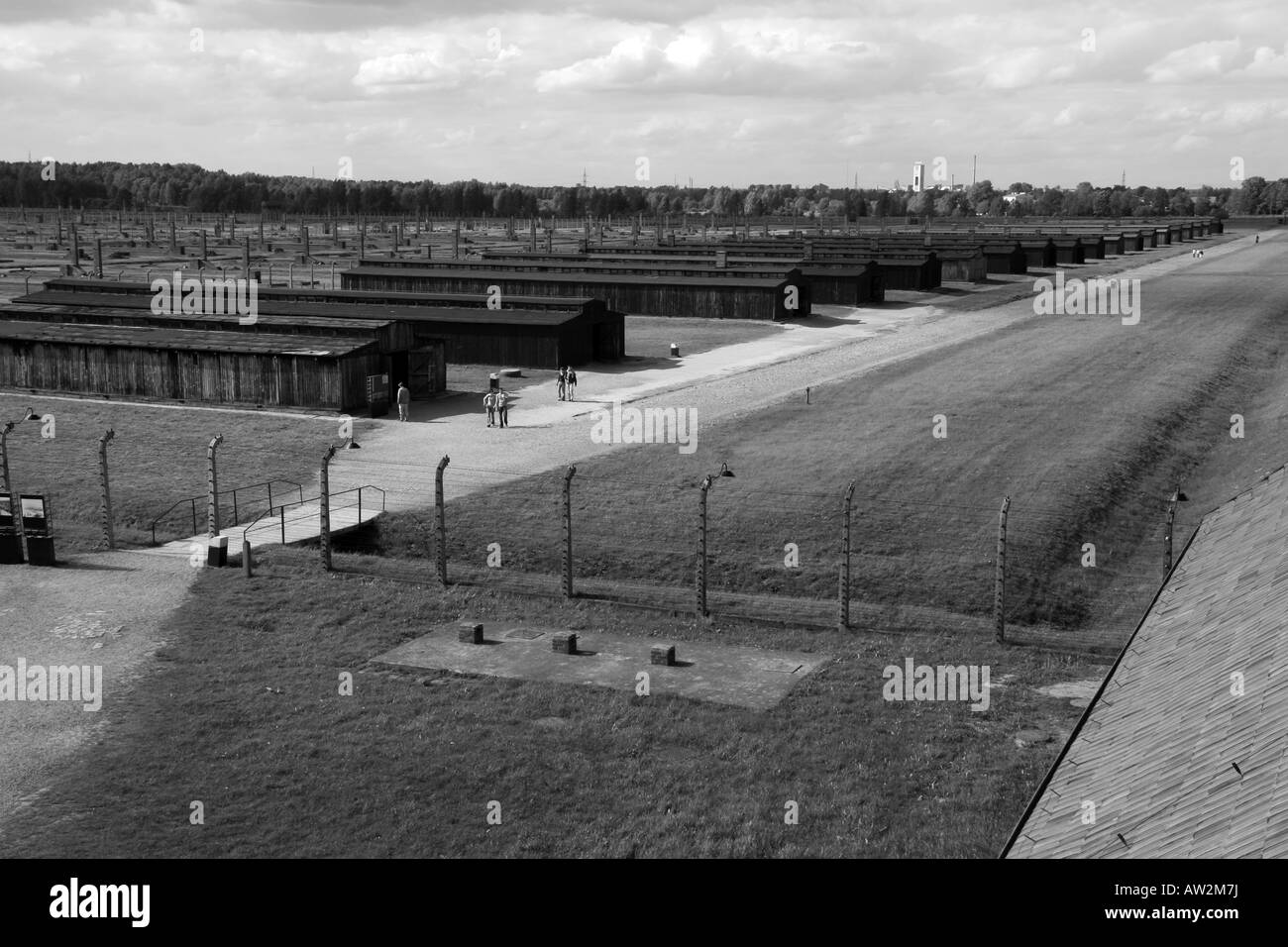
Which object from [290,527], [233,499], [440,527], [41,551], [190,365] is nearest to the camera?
[440,527]

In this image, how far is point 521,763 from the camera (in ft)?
75.8

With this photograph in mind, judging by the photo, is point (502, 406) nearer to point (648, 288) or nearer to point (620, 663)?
point (620, 663)

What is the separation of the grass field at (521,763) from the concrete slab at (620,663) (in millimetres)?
529

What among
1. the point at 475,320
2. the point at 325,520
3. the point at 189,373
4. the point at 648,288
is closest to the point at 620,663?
the point at 325,520

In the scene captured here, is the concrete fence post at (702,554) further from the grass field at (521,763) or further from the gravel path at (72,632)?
the gravel path at (72,632)

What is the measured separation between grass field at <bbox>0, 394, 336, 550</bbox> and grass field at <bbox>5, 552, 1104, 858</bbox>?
11.6 metres

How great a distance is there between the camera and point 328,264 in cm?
14838

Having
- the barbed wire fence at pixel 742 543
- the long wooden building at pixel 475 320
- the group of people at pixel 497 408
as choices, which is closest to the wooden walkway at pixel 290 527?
the barbed wire fence at pixel 742 543

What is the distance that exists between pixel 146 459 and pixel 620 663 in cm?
2574

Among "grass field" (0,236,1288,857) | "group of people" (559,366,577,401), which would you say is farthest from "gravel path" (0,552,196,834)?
"group of people" (559,366,577,401)

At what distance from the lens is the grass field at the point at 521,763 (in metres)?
20.4

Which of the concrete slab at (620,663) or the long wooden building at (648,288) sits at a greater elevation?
the long wooden building at (648,288)

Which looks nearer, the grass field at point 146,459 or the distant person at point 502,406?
the grass field at point 146,459
